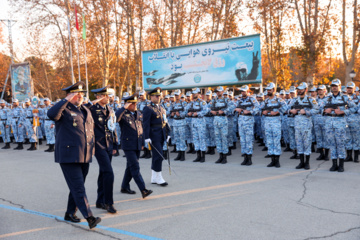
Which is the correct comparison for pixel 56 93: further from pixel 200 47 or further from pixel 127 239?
pixel 127 239

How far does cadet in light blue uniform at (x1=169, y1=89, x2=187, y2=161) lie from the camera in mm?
10523

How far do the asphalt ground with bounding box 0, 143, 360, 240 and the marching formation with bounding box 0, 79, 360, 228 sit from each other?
1.10 ft

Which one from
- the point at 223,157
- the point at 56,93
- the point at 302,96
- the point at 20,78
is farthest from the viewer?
the point at 56,93

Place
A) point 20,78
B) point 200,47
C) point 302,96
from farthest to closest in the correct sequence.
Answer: point 20,78
point 200,47
point 302,96

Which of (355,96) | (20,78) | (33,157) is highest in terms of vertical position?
(20,78)

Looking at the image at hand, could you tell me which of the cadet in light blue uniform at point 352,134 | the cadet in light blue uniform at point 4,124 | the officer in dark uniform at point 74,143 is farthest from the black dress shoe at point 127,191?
the cadet in light blue uniform at point 4,124

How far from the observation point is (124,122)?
5957 millimetres

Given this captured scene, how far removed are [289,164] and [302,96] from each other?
1.93 m

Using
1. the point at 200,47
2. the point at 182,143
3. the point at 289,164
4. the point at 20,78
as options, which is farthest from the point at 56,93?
the point at 289,164

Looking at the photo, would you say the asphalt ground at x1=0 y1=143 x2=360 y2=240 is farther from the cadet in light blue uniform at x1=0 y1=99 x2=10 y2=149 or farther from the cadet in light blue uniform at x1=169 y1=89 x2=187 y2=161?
the cadet in light blue uniform at x1=0 y1=99 x2=10 y2=149

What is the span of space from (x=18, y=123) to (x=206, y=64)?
9756 mm

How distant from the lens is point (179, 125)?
10.9 metres

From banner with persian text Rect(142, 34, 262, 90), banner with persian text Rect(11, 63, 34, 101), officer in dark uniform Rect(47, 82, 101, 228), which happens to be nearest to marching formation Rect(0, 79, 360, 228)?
officer in dark uniform Rect(47, 82, 101, 228)

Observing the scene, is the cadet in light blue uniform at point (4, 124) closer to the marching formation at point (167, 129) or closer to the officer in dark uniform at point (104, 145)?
the marching formation at point (167, 129)
